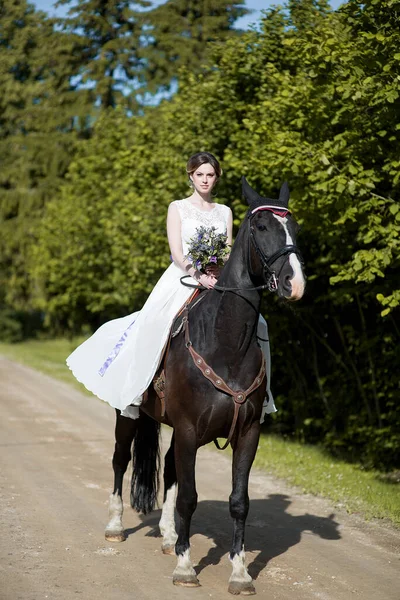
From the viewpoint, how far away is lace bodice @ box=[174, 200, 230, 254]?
20.9 ft

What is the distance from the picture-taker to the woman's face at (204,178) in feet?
20.7

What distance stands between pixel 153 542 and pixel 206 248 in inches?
107

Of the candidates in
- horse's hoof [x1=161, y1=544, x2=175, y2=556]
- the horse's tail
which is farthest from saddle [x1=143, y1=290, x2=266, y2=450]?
horse's hoof [x1=161, y1=544, x2=175, y2=556]

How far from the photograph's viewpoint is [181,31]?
33281 mm

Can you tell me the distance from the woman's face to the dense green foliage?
1270mm

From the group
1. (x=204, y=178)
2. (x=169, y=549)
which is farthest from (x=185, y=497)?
(x=204, y=178)

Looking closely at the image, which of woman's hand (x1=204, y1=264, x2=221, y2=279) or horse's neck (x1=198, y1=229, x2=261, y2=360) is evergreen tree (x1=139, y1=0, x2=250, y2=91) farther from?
horse's neck (x1=198, y1=229, x2=261, y2=360)

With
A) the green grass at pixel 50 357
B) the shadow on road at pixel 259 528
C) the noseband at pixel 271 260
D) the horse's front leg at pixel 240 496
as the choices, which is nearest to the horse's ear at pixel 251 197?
the noseband at pixel 271 260

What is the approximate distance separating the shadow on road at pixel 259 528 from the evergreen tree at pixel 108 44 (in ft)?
96.7

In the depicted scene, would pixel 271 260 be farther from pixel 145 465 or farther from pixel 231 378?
pixel 145 465

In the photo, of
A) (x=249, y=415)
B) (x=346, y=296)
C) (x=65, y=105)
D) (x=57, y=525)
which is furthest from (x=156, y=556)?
(x=65, y=105)

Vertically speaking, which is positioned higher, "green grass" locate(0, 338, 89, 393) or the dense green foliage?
the dense green foliage

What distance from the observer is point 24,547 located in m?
6.50

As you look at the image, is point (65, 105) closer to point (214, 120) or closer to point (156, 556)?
point (214, 120)
